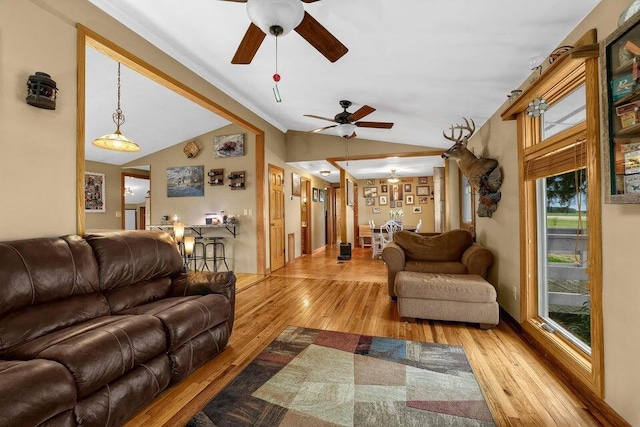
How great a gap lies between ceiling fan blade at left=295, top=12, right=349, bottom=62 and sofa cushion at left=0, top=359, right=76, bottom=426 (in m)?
2.22

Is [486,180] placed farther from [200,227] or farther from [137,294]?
[200,227]

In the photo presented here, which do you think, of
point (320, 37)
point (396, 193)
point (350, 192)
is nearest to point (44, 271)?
point (320, 37)

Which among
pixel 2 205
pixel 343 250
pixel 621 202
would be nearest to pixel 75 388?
pixel 2 205

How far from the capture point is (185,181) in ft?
18.1

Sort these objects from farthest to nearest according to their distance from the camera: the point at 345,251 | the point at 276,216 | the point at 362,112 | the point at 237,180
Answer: the point at 345,251 < the point at 276,216 < the point at 237,180 < the point at 362,112

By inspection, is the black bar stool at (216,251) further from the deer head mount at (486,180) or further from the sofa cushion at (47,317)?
A: the deer head mount at (486,180)

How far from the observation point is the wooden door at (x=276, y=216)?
5418 mm

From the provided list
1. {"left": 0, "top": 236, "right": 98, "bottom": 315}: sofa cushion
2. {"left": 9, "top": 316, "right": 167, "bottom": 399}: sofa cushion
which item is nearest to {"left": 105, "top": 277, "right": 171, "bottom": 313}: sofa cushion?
{"left": 0, "top": 236, "right": 98, "bottom": 315}: sofa cushion

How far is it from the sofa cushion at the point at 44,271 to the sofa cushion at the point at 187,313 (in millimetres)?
395

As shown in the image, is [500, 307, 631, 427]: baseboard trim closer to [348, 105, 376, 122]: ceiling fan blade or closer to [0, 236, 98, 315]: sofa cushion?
[348, 105, 376, 122]: ceiling fan blade

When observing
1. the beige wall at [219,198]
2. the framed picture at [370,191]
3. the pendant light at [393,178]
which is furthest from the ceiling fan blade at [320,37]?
the framed picture at [370,191]

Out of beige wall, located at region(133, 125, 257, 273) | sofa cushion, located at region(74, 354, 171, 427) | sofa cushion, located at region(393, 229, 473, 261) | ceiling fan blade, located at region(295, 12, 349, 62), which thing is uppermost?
ceiling fan blade, located at region(295, 12, 349, 62)

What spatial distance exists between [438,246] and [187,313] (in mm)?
3021

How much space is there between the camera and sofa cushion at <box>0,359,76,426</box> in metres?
1.02
